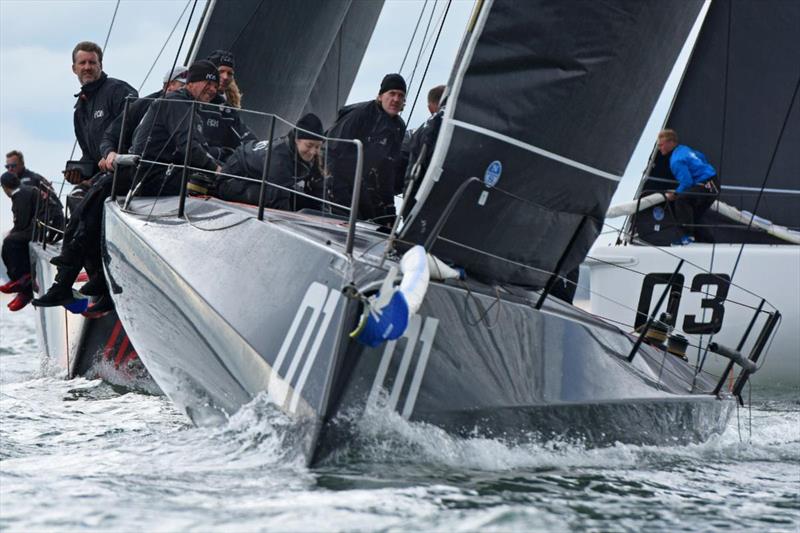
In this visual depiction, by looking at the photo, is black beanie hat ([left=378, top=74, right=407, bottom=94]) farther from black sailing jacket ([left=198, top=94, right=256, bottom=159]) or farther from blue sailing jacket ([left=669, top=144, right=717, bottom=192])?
blue sailing jacket ([left=669, top=144, right=717, bottom=192])

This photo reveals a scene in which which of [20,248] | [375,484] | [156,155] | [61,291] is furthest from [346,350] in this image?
[20,248]

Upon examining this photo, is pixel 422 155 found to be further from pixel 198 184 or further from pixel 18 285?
pixel 18 285

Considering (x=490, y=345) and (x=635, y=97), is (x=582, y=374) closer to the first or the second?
(x=490, y=345)

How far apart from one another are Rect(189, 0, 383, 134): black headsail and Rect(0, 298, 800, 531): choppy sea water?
3.86 metres

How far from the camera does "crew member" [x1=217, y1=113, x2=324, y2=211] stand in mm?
5645

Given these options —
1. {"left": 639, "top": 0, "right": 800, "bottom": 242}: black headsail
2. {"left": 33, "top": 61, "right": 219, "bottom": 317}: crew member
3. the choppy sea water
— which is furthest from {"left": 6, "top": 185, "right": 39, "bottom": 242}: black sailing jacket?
{"left": 639, "top": 0, "right": 800, "bottom": 242}: black headsail

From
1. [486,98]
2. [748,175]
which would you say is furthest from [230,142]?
[748,175]

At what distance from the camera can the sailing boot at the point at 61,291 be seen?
6.75m

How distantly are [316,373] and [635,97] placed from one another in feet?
5.92

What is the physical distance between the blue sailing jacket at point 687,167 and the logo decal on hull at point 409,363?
22.3 ft

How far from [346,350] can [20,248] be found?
6.53m

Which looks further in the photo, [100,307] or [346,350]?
[100,307]

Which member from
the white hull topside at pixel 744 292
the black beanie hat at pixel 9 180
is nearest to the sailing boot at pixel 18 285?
the black beanie hat at pixel 9 180

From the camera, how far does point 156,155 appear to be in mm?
6004
